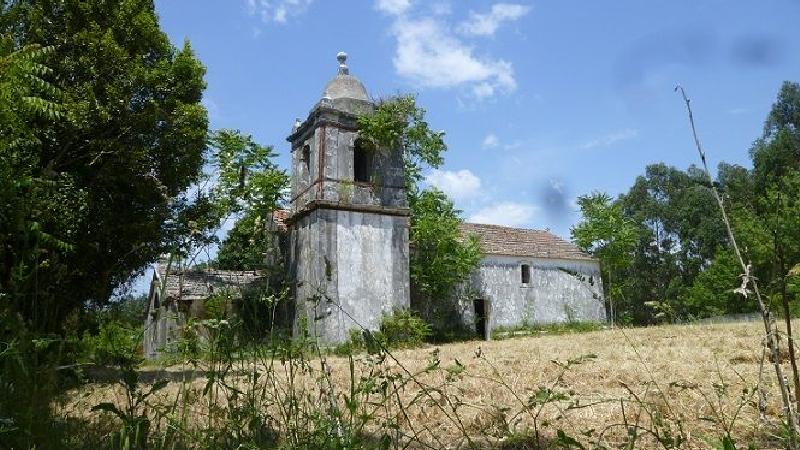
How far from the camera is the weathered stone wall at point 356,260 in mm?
18266

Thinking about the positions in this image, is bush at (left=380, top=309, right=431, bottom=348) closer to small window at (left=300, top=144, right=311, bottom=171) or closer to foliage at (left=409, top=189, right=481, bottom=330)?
foliage at (left=409, top=189, right=481, bottom=330)

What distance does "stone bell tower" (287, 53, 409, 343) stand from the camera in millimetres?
18406

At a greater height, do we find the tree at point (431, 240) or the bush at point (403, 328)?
the tree at point (431, 240)

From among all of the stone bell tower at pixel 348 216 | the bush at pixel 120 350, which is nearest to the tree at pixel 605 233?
the stone bell tower at pixel 348 216

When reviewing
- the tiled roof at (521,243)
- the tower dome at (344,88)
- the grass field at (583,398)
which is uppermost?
the tower dome at (344,88)

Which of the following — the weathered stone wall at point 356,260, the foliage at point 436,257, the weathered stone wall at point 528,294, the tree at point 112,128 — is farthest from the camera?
the weathered stone wall at point 528,294

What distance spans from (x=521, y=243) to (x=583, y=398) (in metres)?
22.7

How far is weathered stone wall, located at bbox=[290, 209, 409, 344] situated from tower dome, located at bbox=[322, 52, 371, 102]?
14.2ft

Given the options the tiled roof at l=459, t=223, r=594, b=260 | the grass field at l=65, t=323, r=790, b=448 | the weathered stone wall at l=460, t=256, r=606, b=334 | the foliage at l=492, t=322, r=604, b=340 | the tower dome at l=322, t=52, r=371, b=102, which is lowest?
the grass field at l=65, t=323, r=790, b=448

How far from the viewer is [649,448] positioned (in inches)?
132

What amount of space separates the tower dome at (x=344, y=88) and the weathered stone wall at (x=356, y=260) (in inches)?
170

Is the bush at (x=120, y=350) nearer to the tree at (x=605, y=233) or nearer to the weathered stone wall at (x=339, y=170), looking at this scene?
the weathered stone wall at (x=339, y=170)

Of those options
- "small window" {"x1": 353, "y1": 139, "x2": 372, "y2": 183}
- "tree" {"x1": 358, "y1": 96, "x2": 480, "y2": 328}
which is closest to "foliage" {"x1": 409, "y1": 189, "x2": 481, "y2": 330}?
"tree" {"x1": 358, "y1": 96, "x2": 480, "y2": 328}

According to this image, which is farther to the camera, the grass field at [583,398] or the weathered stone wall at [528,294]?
the weathered stone wall at [528,294]
